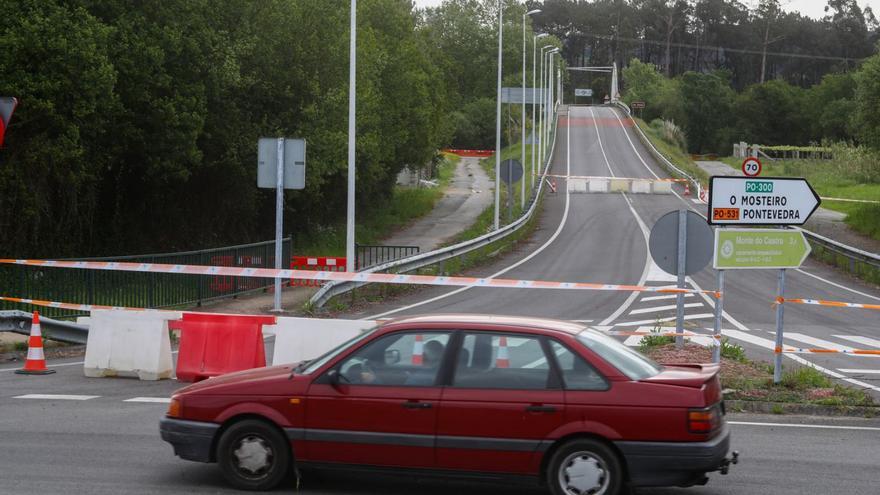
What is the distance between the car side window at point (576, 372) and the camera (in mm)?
7949

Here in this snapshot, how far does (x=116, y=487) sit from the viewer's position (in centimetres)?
845

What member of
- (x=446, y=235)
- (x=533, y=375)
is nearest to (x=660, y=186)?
(x=446, y=235)

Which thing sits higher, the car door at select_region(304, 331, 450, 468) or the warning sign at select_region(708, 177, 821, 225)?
the warning sign at select_region(708, 177, 821, 225)

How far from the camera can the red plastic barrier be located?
1330 centimetres

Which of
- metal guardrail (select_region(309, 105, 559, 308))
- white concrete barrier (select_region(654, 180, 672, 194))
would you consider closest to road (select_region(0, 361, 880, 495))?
metal guardrail (select_region(309, 105, 559, 308))

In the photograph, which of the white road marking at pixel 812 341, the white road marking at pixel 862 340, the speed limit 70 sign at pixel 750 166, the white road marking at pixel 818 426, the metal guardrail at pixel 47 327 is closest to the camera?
the white road marking at pixel 818 426

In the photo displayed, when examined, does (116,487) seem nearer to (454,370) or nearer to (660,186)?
(454,370)

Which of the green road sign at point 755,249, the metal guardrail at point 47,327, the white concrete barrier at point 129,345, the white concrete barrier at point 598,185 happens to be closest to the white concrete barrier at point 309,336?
the white concrete barrier at point 129,345

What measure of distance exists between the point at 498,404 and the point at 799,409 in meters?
5.59

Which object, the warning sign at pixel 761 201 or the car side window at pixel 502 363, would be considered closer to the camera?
the car side window at pixel 502 363

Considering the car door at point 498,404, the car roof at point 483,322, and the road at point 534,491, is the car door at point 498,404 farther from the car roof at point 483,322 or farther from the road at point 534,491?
the road at point 534,491

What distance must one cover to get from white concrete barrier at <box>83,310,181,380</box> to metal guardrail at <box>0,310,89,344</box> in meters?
2.43

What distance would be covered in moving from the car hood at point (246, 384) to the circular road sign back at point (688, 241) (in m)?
6.80

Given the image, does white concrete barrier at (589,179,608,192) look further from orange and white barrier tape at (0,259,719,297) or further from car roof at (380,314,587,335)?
car roof at (380,314,587,335)
